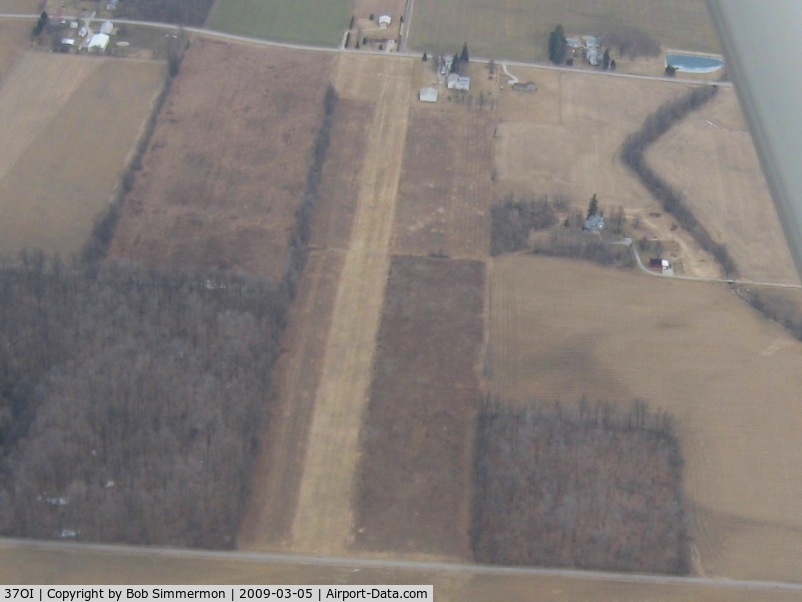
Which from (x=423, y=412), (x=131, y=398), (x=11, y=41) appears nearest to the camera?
(x=131, y=398)

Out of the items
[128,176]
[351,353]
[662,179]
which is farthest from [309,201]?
[662,179]

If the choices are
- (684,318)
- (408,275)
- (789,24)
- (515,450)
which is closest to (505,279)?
(408,275)

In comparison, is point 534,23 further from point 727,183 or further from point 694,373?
point 694,373

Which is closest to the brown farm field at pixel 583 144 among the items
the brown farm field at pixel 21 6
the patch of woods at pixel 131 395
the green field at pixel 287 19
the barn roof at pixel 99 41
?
the green field at pixel 287 19

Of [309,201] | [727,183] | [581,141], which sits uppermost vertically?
[581,141]

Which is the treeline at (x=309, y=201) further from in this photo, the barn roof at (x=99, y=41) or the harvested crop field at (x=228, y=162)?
the barn roof at (x=99, y=41)

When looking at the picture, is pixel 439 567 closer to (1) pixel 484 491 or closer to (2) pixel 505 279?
(1) pixel 484 491
